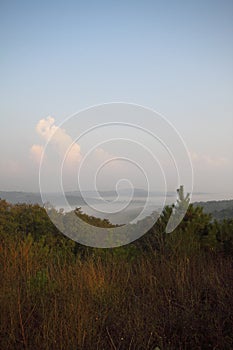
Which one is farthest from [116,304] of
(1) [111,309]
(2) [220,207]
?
(2) [220,207]

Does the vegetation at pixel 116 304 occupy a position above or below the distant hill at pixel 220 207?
below

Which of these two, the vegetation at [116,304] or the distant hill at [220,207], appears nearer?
the vegetation at [116,304]

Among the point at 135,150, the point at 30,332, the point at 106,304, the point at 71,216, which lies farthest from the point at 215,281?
the point at 71,216

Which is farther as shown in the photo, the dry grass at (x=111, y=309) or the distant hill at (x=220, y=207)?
the distant hill at (x=220, y=207)

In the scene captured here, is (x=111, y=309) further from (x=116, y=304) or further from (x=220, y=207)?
(x=220, y=207)

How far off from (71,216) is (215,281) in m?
4.34

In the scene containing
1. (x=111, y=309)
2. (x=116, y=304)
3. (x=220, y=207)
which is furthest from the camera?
(x=220, y=207)

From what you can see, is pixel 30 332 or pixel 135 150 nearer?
pixel 30 332

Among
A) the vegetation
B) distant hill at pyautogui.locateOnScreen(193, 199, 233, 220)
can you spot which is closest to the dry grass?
the vegetation

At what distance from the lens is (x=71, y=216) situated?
927 centimetres

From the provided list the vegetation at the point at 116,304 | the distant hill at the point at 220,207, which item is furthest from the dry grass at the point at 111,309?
the distant hill at the point at 220,207

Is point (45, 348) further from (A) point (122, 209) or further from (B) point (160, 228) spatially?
(B) point (160, 228)

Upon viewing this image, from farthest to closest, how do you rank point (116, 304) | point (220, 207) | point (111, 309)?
point (220, 207) → point (116, 304) → point (111, 309)

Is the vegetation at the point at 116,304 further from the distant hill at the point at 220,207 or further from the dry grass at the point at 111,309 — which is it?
the distant hill at the point at 220,207
